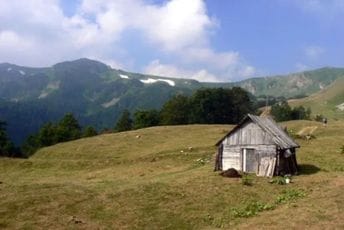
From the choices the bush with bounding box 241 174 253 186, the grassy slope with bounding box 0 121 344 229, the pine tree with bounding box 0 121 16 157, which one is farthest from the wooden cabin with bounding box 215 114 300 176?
the pine tree with bounding box 0 121 16 157

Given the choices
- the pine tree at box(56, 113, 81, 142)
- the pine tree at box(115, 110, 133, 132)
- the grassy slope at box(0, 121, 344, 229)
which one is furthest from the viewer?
the pine tree at box(115, 110, 133, 132)

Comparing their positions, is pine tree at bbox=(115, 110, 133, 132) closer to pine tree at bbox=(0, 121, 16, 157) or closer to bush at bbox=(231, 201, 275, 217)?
pine tree at bbox=(0, 121, 16, 157)

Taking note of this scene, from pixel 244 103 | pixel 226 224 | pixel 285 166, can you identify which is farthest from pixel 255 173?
pixel 244 103

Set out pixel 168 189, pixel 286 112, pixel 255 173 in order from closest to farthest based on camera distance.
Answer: pixel 168 189
pixel 255 173
pixel 286 112

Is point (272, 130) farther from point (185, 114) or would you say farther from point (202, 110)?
point (185, 114)

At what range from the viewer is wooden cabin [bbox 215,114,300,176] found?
50.9 meters

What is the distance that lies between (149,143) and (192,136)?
765 centimetres

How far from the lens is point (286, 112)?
157 metres

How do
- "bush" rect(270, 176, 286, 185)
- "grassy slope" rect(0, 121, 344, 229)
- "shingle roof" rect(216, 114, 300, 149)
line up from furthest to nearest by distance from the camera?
1. "shingle roof" rect(216, 114, 300, 149)
2. "bush" rect(270, 176, 286, 185)
3. "grassy slope" rect(0, 121, 344, 229)

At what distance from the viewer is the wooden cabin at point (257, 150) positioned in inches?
2005

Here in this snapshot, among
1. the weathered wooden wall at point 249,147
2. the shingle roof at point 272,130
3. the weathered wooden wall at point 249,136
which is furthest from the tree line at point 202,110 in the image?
the weathered wooden wall at point 249,147

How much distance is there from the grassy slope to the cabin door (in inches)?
146

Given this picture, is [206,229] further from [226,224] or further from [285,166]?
[285,166]

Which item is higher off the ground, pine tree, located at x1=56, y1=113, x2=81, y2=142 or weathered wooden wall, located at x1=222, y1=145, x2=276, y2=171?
pine tree, located at x1=56, y1=113, x2=81, y2=142
